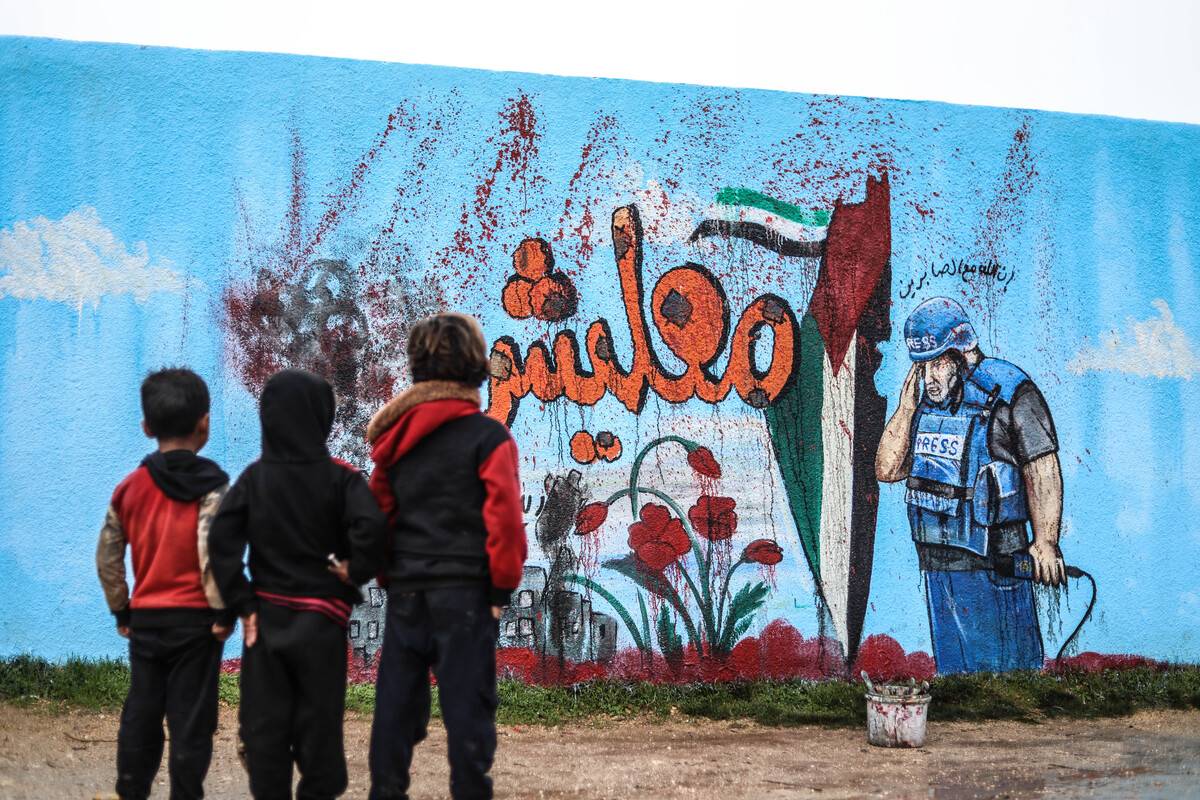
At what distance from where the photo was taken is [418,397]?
3.52 meters

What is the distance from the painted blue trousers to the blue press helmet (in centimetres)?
126

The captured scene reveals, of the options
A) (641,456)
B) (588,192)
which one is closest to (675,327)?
(641,456)

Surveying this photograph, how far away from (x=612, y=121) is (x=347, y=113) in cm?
143

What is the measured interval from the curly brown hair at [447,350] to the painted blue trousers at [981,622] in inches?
146

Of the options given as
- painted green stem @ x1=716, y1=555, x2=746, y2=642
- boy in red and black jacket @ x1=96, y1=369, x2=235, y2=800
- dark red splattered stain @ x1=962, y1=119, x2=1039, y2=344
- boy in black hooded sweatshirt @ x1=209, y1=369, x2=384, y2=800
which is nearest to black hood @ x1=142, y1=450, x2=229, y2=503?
boy in red and black jacket @ x1=96, y1=369, x2=235, y2=800

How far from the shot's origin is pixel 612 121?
622cm

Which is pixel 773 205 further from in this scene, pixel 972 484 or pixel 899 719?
pixel 899 719

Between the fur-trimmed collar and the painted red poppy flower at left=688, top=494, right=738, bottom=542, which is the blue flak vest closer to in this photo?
the painted red poppy flower at left=688, top=494, right=738, bottom=542

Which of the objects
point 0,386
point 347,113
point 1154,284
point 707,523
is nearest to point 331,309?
point 347,113

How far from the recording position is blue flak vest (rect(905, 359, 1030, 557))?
20.9 ft

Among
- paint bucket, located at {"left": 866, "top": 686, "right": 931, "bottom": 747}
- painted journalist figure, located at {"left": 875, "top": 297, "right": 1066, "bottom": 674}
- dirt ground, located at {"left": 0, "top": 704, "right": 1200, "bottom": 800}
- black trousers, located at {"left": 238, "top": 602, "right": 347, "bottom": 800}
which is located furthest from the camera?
painted journalist figure, located at {"left": 875, "top": 297, "right": 1066, "bottom": 674}

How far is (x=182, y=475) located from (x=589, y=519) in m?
2.82

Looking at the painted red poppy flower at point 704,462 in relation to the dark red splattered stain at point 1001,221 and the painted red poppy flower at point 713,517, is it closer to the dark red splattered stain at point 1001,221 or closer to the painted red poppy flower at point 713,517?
the painted red poppy flower at point 713,517

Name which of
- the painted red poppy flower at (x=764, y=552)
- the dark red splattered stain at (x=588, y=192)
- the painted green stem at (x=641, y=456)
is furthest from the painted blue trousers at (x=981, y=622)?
the dark red splattered stain at (x=588, y=192)
